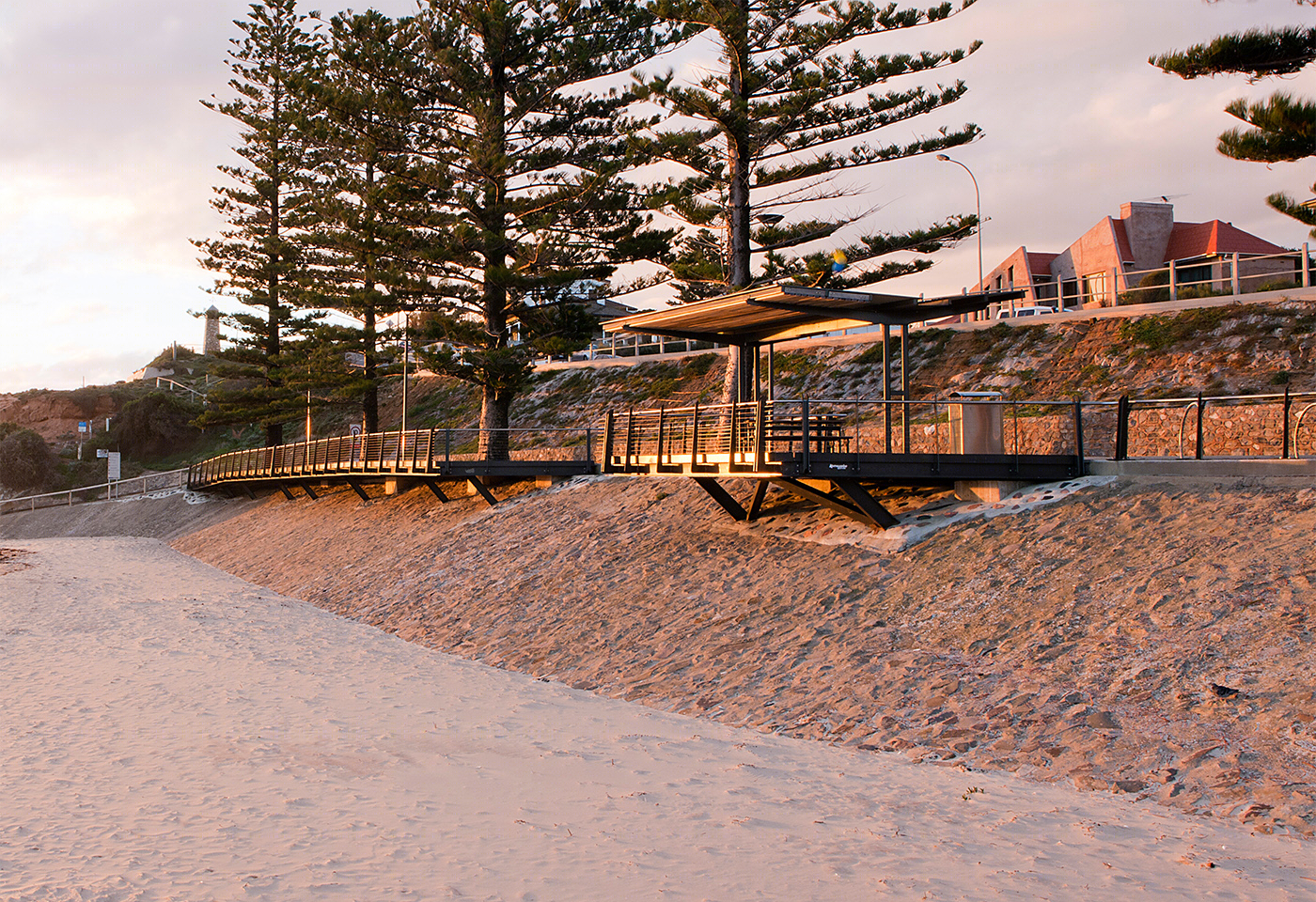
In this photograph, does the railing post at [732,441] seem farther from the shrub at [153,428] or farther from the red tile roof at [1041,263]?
the shrub at [153,428]

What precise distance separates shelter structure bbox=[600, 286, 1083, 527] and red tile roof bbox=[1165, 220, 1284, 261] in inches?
1313

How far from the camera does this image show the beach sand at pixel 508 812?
16.2ft

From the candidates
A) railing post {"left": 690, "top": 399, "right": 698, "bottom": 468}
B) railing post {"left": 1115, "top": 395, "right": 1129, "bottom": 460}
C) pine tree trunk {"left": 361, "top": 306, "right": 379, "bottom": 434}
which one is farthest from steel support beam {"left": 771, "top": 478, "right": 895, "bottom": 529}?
pine tree trunk {"left": 361, "top": 306, "right": 379, "bottom": 434}

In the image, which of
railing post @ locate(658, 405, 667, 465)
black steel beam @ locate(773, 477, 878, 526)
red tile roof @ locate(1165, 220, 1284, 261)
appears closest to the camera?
black steel beam @ locate(773, 477, 878, 526)

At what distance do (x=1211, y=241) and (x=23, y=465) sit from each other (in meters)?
65.3

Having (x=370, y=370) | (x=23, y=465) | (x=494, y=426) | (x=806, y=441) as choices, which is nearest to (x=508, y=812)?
(x=806, y=441)

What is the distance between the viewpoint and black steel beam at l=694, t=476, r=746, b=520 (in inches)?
541

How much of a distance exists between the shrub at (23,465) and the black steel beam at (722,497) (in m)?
56.8

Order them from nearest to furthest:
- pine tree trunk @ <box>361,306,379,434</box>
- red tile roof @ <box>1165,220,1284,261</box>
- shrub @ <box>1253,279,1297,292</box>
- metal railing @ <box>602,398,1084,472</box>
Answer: metal railing @ <box>602,398,1084,472</box>
shrub @ <box>1253,279,1297,292</box>
pine tree trunk @ <box>361,306,379,434</box>
red tile roof @ <box>1165,220,1284,261</box>

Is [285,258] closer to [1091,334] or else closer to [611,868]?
[1091,334]

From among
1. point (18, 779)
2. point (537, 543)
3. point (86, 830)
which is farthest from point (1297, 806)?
point (537, 543)

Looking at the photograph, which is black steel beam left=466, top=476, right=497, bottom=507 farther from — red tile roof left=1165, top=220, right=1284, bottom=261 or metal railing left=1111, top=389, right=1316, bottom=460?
red tile roof left=1165, top=220, right=1284, bottom=261

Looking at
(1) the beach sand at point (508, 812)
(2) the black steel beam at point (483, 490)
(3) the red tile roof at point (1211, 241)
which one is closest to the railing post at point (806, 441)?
(1) the beach sand at point (508, 812)

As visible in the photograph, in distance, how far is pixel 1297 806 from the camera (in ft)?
18.4
